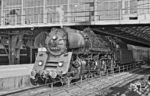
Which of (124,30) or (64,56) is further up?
(124,30)

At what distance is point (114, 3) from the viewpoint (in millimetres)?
31578

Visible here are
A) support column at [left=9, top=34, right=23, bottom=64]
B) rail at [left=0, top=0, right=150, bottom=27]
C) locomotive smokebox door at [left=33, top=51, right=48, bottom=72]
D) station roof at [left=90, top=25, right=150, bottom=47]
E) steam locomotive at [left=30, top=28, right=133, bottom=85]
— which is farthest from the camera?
support column at [left=9, top=34, right=23, bottom=64]

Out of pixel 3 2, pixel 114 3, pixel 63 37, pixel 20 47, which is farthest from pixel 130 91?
pixel 3 2

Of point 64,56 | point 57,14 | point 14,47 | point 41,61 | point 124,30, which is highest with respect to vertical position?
point 57,14

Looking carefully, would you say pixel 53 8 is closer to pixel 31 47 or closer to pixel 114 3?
pixel 31 47

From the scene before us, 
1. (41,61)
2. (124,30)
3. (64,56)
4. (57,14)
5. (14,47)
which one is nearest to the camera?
(64,56)

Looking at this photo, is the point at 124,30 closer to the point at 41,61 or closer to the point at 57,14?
the point at 41,61

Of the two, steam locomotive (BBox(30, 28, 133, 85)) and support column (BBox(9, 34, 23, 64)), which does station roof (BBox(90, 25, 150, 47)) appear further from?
support column (BBox(9, 34, 23, 64))

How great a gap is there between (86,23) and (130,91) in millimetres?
7982

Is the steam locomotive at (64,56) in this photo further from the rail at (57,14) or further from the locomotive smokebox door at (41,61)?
the rail at (57,14)

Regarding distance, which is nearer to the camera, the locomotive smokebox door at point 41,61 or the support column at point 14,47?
the locomotive smokebox door at point 41,61

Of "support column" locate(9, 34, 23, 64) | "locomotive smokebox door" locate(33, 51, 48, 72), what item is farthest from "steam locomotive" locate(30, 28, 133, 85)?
"support column" locate(9, 34, 23, 64)

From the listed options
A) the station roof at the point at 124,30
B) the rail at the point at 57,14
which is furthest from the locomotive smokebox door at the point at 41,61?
the rail at the point at 57,14

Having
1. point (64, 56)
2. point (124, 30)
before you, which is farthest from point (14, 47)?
point (64, 56)
